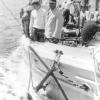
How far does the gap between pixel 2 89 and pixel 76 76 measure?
2.55 meters

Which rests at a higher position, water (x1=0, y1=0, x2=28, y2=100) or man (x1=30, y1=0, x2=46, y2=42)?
man (x1=30, y1=0, x2=46, y2=42)

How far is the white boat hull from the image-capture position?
219 inches

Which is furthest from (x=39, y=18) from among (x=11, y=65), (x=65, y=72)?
(x=11, y=65)

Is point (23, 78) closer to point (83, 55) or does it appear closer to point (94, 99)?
point (83, 55)

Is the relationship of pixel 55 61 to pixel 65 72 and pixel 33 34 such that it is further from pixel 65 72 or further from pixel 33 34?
pixel 33 34

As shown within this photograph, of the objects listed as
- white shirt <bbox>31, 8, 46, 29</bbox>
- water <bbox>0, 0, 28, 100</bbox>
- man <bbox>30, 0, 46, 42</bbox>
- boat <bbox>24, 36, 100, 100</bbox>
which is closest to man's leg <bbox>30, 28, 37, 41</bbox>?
man <bbox>30, 0, 46, 42</bbox>

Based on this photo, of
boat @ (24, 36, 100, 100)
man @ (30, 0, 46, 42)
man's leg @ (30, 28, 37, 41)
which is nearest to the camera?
boat @ (24, 36, 100, 100)

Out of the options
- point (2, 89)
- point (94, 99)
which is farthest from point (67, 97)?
point (2, 89)

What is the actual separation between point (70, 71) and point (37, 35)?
2.17 metres

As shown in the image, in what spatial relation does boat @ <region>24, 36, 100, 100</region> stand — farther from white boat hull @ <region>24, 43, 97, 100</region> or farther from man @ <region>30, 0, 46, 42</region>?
man @ <region>30, 0, 46, 42</region>

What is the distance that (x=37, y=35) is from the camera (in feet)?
25.9

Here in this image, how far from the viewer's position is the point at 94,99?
5.39 meters

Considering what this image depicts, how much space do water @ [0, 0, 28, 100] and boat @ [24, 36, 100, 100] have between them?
590mm

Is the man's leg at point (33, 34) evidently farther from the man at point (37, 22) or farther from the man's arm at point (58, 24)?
the man's arm at point (58, 24)
